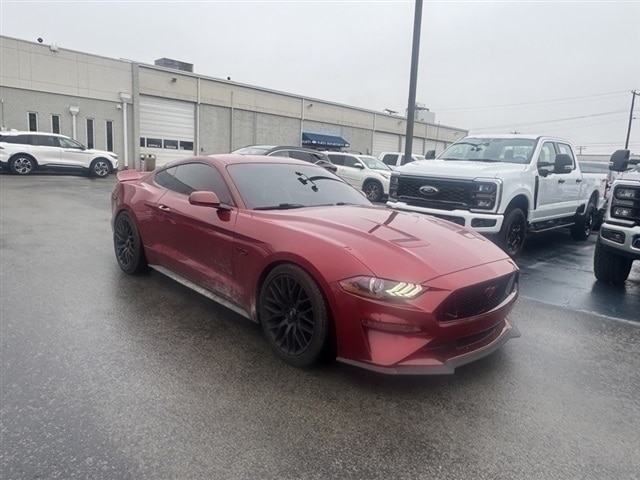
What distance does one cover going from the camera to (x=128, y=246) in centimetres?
550

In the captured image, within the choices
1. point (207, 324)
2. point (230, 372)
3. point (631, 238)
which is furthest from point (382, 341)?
point (631, 238)

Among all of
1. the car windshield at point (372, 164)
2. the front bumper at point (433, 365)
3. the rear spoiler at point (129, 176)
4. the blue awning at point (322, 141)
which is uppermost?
the blue awning at point (322, 141)

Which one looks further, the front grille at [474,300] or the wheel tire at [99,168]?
the wheel tire at [99,168]

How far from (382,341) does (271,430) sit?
33.7 inches

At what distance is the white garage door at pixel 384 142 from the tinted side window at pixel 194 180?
3554 cm

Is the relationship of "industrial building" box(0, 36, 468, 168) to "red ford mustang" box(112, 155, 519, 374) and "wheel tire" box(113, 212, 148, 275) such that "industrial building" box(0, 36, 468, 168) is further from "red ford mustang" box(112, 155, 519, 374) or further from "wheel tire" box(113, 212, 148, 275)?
"red ford mustang" box(112, 155, 519, 374)

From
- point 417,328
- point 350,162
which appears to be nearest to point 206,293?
point 417,328

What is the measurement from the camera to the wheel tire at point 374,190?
1607 centimetres

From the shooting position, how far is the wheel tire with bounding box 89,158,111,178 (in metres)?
19.5

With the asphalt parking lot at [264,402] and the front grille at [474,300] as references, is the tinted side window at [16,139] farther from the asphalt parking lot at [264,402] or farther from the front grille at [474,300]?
the front grille at [474,300]

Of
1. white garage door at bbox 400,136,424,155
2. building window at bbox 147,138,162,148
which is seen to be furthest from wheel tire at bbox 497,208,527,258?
white garage door at bbox 400,136,424,155

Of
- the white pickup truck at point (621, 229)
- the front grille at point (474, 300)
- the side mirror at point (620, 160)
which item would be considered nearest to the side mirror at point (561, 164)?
the side mirror at point (620, 160)

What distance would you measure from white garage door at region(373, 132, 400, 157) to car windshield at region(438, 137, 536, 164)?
3159 cm

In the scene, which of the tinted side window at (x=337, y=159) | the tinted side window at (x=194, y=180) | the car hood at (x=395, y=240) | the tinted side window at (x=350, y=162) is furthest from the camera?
→ the tinted side window at (x=337, y=159)
